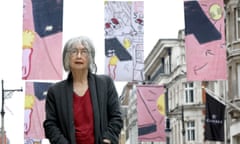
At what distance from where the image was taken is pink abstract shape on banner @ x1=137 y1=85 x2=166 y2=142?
106 ft

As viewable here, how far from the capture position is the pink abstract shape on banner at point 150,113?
32375mm

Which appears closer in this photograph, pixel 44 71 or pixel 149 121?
pixel 44 71

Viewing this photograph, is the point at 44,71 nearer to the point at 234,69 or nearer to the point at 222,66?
the point at 222,66

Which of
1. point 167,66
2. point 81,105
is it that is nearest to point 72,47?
point 81,105

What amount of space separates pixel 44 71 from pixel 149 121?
33.0ft

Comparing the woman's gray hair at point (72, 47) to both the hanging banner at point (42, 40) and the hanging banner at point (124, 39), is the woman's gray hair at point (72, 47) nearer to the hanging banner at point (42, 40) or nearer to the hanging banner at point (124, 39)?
the hanging banner at point (42, 40)

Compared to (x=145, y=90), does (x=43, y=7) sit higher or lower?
higher

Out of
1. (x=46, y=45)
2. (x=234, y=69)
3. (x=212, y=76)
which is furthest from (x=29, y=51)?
(x=234, y=69)

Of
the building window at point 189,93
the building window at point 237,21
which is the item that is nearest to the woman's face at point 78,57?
the building window at point 237,21

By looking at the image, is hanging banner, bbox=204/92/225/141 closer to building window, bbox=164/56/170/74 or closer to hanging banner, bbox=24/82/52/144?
hanging banner, bbox=24/82/52/144

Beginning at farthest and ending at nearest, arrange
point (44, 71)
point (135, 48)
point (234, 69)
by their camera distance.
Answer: point (234, 69) → point (135, 48) → point (44, 71)

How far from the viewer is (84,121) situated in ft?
20.4

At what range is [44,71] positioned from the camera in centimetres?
2323

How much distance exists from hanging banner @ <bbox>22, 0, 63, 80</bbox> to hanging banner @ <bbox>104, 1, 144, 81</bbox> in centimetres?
177
